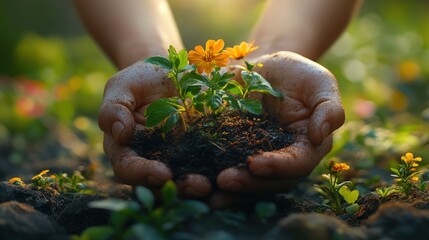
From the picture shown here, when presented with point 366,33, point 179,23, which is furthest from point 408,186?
point 179,23

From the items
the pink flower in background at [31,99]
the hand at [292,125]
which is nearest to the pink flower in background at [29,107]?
the pink flower in background at [31,99]

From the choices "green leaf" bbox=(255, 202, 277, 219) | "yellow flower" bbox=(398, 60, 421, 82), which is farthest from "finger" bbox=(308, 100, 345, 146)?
"yellow flower" bbox=(398, 60, 421, 82)

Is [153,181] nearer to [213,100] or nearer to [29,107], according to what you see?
[213,100]

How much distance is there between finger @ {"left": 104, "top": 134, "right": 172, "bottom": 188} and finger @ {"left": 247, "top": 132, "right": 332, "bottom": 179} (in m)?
0.29

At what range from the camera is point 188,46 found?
7180 mm

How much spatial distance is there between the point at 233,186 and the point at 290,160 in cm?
21

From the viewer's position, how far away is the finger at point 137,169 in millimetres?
1936

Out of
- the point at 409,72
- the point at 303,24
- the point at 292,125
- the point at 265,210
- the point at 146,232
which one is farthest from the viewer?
the point at 409,72

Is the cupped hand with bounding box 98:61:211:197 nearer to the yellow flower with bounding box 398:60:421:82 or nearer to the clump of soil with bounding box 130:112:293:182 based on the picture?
the clump of soil with bounding box 130:112:293:182

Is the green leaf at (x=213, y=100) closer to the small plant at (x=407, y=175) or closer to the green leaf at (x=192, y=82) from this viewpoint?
the green leaf at (x=192, y=82)

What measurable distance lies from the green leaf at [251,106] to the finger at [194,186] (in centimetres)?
31

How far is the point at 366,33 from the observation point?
261 inches

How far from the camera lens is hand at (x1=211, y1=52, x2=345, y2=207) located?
1.92m

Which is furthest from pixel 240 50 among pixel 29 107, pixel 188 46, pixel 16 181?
pixel 188 46
